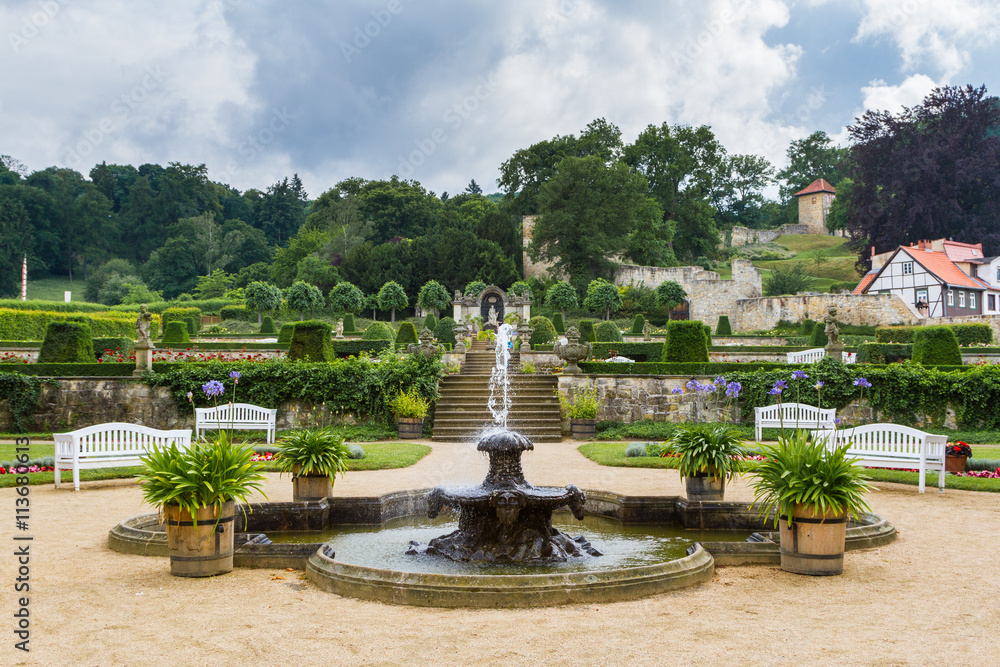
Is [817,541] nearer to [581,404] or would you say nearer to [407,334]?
[581,404]

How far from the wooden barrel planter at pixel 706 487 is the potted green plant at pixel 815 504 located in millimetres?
1688

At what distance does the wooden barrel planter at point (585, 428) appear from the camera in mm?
14359

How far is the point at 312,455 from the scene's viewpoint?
21.6ft

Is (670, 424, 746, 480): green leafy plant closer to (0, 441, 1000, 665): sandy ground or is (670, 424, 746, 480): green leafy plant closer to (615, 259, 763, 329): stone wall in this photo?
(0, 441, 1000, 665): sandy ground

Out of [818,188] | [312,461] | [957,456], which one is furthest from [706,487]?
[818,188]

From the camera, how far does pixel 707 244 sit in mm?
52969

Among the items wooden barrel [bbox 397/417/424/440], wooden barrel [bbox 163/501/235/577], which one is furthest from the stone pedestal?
wooden barrel [bbox 163/501/235/577]

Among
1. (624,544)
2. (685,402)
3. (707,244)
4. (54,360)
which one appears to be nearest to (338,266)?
(707,244)

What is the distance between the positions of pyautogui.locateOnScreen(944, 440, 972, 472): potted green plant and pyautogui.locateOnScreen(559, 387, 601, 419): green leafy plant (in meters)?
6.42

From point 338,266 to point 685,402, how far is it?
37.2 meters

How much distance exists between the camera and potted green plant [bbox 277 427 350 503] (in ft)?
21.6

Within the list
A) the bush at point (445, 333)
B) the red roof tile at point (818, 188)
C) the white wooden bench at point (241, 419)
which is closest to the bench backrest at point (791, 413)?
the white wooden bench at point (241, 419)

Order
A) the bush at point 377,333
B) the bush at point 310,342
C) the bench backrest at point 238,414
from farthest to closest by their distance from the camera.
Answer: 1. the bush at point 377,333
2. the bush at point 310,342
3. the bench backrest at point 238,414

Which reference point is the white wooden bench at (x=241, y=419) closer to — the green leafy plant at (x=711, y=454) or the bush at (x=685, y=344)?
the green leafy plant at (x=711, y=454)
